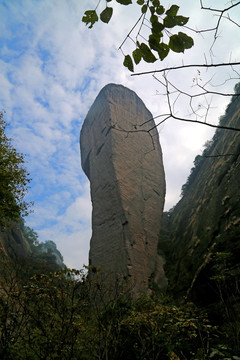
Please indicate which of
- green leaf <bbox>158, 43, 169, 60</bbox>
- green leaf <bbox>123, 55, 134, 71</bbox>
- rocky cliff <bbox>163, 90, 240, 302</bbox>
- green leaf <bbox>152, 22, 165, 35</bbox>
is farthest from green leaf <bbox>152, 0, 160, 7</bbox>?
rocky cliff <bbox>163, 90, 240, 302</bbox>

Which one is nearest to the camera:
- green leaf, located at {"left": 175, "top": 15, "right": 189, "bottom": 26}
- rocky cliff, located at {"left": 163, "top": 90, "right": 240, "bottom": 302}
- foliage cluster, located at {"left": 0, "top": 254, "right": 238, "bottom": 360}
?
green leaf, located at {"left": 175, "top": 15, "right": 189, "bottom": 26}

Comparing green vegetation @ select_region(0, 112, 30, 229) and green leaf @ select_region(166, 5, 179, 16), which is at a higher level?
green vegetation @ select_region(0, 112, 30, 229)

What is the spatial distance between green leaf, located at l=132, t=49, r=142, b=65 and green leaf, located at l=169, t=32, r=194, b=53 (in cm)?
25

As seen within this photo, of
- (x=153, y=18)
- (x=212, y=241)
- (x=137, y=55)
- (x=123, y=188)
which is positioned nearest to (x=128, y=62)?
(x=137, y=55)

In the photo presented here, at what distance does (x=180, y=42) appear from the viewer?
1.52 meters

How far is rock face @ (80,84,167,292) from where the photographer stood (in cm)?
1283

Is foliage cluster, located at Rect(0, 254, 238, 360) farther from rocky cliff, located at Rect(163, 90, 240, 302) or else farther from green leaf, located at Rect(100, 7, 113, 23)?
green leaf, located at Rect(100, 7, 113, 23)

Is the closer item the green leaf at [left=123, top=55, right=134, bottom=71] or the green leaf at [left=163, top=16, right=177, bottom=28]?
the green leaf at [left=163, top=16, right=177, bottom=28]

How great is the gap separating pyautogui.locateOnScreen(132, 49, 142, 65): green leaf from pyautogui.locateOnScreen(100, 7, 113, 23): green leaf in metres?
0.27

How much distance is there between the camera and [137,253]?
42.0 feet

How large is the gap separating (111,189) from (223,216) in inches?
316

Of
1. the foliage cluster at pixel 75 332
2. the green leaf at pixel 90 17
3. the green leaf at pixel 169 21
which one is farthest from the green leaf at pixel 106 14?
the foliage cluster at pixel 75 332

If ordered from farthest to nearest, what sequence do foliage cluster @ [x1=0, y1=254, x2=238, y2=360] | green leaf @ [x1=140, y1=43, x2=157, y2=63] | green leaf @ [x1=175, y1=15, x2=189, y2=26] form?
foliage cluster @ [x1=0, y1=254, x2=238, y2=360] → green leaf @ [x1=140, y1=43, x2=157, y2=63] → green leaf @ [x1=175, y1=15, x2=189, y2=26]

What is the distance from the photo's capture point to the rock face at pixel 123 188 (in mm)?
12828
